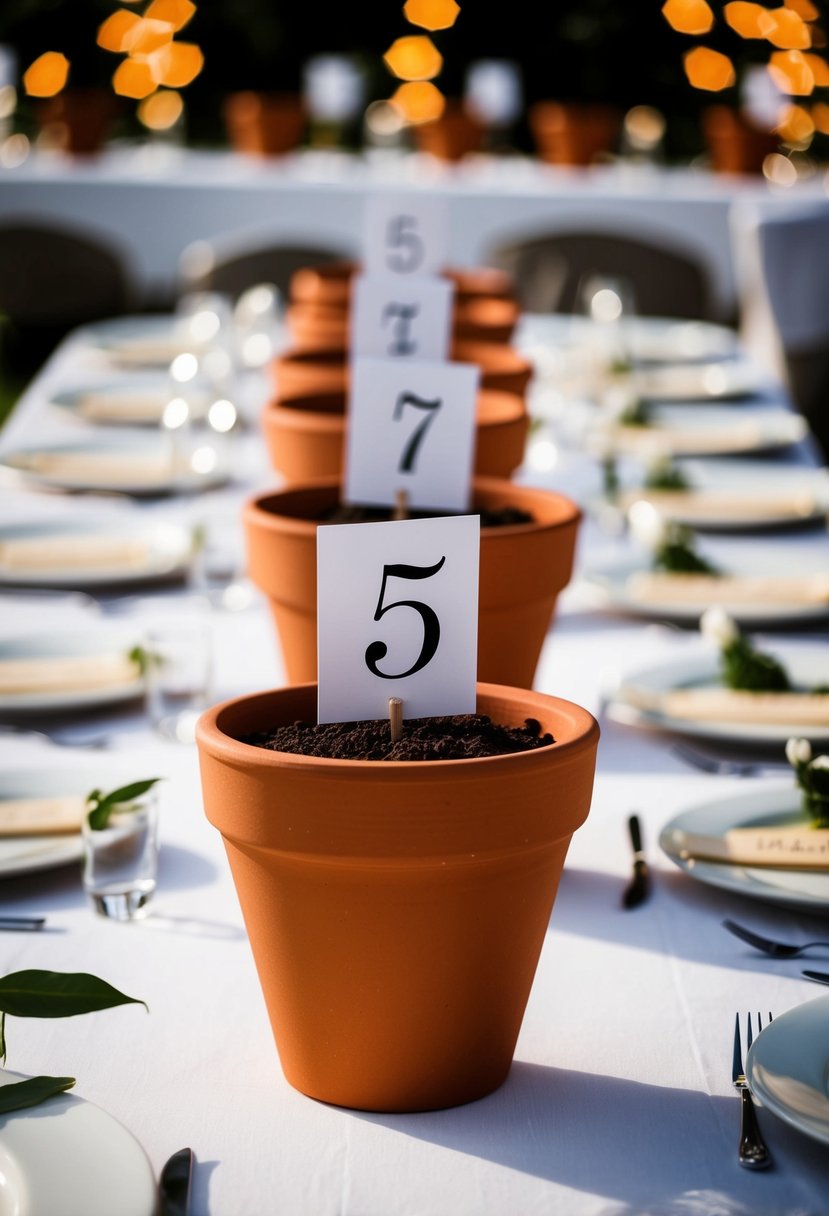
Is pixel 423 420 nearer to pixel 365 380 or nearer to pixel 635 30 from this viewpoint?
pixel 365 380

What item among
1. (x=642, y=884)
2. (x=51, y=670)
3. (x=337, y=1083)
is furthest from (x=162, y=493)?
(x=337, y=1083)

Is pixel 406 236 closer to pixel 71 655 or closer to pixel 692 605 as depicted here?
pixel 692 605

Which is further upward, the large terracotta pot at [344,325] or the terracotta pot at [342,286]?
the terracotta pot at [342,286]

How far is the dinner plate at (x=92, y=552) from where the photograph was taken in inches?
66.1

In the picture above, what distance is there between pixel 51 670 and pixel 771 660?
2.04 feet

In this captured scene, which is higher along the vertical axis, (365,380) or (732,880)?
(365,380)

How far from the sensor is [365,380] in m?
1.21

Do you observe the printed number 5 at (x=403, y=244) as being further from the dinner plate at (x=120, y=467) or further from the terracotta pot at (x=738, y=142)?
the terracotta pot at (x=738, y=142)

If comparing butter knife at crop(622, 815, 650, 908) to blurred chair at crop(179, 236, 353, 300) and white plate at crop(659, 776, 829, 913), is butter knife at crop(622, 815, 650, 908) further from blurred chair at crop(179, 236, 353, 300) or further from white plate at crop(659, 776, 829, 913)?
blurred chair at crop(179, 236, 353, 300)

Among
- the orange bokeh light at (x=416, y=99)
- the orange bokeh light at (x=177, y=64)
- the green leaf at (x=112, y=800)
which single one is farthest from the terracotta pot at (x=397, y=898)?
the orange bokeh light at (x=177, y=64)

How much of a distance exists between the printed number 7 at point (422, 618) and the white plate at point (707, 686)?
50 centimetres

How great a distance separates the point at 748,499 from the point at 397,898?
1355 millimetres

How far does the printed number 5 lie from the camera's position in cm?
227

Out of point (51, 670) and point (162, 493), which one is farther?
point (162, 493)
